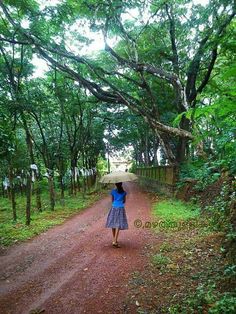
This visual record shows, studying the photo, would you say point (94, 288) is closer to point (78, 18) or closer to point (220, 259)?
point (220, 259)

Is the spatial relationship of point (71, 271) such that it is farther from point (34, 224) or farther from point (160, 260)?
point (34, 224)

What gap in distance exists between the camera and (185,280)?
223 inches

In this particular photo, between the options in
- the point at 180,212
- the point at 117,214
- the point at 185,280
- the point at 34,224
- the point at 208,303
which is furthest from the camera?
the point at 34,224

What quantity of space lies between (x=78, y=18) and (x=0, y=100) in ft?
15.8

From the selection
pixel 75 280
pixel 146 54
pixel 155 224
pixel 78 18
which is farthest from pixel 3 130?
pixel 146 54

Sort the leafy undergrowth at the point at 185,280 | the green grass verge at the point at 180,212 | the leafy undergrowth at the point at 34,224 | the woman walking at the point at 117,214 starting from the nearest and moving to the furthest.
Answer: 1. the leafy undergrowth at the point at 185,280
2. the woman walking at the point at 117,214
3. the leafy undergrowth at the point at 34,224
4. the green grass verge at the point at 180,212

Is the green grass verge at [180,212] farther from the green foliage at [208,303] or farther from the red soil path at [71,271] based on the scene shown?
the green foliage at [208,303]

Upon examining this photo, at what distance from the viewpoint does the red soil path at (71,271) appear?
524cm

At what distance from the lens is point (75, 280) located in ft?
20.2

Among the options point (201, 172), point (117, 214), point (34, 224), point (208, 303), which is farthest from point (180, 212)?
point (208, 303)

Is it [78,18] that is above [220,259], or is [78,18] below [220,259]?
above

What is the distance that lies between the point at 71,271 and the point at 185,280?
246cm

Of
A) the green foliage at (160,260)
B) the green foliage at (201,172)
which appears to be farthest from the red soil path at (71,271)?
the green foliage at (201,172)

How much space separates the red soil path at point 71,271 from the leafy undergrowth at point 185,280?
10.7 inches
